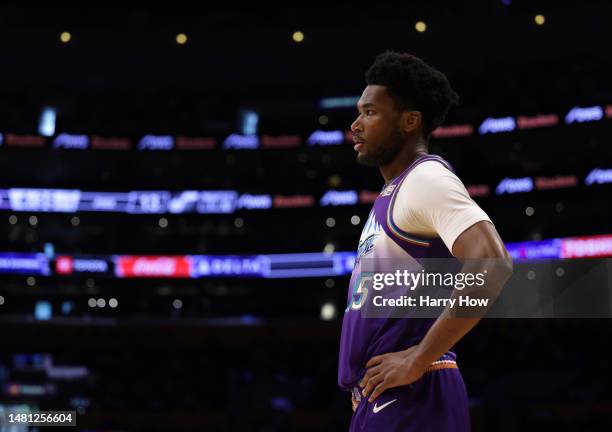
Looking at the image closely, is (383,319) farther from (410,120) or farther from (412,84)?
(412,84)

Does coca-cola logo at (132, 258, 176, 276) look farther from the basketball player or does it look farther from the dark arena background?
the basketball player

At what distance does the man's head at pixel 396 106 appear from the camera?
2.83 m

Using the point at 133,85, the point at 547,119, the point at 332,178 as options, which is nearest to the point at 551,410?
the point at 547,119

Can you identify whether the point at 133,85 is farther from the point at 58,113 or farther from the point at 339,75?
the point at 339,75

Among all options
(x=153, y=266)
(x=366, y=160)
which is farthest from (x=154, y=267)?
(x=366, y=160)

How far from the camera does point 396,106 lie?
2830mm

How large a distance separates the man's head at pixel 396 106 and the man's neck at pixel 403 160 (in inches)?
0.6

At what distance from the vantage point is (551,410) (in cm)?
A: 1494

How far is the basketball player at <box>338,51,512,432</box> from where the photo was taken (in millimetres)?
2387

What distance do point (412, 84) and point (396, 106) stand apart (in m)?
0.10

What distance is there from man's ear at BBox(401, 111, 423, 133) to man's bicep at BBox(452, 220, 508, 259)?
2.02ft

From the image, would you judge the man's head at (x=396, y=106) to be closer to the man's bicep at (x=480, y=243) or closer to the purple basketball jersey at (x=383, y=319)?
the purple basketball jersey at (x=383, y=319)

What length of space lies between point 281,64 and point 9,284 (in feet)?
37.5

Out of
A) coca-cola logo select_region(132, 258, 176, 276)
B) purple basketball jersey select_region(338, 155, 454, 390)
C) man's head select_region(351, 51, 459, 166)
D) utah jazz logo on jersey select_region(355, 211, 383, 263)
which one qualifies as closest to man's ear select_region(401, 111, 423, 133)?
man's head select_region(351, 51, 459, 166)
